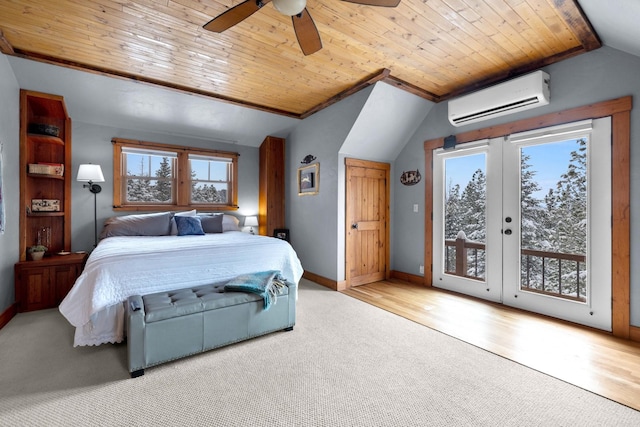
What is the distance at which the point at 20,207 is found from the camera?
10.4 ft

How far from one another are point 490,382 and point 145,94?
15.6ft

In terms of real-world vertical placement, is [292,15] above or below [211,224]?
above

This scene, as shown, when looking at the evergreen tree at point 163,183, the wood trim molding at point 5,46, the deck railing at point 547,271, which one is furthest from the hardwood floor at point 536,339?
the wood trim molding at point 5,46

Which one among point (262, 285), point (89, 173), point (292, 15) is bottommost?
point (262, 285)

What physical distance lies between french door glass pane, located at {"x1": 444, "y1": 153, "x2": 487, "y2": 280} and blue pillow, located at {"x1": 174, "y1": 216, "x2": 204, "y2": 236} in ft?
11.8

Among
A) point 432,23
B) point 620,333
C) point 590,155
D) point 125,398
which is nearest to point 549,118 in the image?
point 590,155

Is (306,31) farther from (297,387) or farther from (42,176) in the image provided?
(42,176)

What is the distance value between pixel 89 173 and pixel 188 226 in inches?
55.9

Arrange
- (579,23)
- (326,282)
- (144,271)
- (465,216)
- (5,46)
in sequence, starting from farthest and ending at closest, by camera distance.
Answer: (326,282) < (465,216) < (5,46) < (144,271) < (579,23)

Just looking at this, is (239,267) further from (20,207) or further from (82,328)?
(20,207)

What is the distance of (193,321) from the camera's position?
2.16 metres

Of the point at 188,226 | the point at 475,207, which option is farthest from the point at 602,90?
the point at 188,226

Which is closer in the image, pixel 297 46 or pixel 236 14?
pixel 236 14

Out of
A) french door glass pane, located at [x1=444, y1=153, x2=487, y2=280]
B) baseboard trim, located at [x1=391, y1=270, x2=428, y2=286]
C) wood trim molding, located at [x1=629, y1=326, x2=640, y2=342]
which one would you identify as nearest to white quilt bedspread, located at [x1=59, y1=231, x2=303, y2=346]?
baseboard trim, located at [x1=391, y1=270, x2=428, y2=286]
